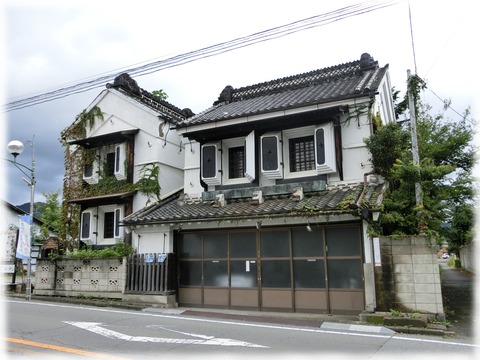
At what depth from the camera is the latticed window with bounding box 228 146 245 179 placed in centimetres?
1634

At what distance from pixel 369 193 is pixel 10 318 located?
38.0ft

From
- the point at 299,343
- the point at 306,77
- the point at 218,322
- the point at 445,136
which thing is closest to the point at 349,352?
the point at 299,343

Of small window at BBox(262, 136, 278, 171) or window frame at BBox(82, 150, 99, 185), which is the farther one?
window frame at BBox(82, 150, 99, 185)

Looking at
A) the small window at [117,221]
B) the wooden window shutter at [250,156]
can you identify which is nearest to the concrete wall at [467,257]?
the wooden window shutter at [250,156]

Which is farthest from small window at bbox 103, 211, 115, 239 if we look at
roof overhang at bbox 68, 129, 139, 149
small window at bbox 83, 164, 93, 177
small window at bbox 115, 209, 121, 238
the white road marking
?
the white road marking

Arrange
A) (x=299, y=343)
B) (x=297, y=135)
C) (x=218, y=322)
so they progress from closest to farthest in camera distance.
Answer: (x=299, y=343) < (x=218, y=322) < (x=297, y=135)

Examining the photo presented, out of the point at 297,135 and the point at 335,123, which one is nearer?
the point at 335,123

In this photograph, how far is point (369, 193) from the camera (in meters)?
12.4

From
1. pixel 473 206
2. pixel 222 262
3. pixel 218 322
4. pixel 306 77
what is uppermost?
pixel 306 77

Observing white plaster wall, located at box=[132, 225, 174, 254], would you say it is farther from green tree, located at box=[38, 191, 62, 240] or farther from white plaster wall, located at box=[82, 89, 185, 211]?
green tree, located at box=[38, 191, 62, 240]

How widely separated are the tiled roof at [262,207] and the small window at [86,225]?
469 cm

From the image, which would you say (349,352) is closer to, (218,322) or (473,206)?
(218,322)

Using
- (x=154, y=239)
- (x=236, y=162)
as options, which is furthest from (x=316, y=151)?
(x=154, y=239)

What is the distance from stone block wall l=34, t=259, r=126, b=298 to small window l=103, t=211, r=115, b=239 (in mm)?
2563
